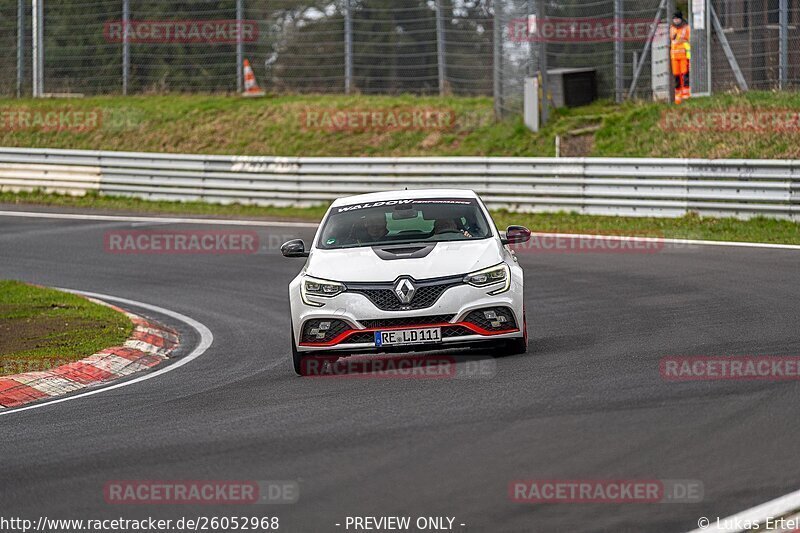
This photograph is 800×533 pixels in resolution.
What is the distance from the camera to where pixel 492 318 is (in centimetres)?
1026

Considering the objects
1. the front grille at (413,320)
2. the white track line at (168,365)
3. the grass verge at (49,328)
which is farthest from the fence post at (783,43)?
the front grille at (413,320)

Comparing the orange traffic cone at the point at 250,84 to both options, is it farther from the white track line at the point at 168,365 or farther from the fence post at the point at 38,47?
the white track line at the point at 168,365

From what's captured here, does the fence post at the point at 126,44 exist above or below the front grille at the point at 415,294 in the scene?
above

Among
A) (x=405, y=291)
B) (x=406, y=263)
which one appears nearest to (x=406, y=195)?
(x=406, y=263)

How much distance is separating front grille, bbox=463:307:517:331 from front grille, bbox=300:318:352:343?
3.34 feet

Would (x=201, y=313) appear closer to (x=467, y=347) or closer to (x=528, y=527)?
(x=467, y=347)

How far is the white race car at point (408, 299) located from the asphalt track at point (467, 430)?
35 centimetres

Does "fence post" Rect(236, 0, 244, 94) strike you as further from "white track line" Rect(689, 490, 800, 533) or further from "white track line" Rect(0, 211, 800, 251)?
"white track line" Rect(689, 490, 800, 533)

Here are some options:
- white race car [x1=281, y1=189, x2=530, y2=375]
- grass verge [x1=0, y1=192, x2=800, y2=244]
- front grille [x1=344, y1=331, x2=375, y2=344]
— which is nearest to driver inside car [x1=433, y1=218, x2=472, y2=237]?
white race car [x1=281, y1=189, x2=530, y2=375]

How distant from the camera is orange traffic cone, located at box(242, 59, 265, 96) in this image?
33.2 meters

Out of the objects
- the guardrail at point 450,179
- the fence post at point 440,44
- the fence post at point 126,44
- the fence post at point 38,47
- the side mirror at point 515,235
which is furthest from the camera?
the fence post at point 38,47

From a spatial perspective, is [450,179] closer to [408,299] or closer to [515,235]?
[515,235]

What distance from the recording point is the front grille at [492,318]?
33.5ft

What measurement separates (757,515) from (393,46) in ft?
84.2
